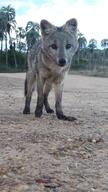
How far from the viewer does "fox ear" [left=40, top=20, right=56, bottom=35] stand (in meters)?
10.4

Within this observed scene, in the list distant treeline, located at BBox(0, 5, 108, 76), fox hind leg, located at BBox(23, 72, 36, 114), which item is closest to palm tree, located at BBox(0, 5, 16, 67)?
distant treeline, located at BBox(0, 5, 108, 76)

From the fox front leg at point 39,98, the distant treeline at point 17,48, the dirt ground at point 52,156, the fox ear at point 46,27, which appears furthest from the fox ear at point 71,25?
the distant treeline at point 17,48

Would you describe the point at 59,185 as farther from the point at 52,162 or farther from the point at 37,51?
the point at 37,51

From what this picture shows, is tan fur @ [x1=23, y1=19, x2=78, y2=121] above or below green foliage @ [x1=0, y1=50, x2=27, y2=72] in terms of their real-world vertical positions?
above

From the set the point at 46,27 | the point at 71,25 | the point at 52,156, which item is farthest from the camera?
the point at 71,25

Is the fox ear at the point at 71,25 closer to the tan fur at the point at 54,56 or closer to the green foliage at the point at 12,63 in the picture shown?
the tan fur at the point at 54,56

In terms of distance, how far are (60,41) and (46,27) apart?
0.61 m

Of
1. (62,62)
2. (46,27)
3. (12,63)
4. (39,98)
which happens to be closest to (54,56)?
(62,62)

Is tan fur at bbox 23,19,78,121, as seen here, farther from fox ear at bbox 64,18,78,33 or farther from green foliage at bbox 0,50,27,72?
green foliage at bbox 0,50,27,72

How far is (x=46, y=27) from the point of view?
10469 mm

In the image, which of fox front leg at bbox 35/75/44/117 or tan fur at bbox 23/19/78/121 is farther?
fox front leg at bbox 35/75/44/117

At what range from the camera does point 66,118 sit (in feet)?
34.5

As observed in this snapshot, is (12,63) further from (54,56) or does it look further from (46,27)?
(54,56)

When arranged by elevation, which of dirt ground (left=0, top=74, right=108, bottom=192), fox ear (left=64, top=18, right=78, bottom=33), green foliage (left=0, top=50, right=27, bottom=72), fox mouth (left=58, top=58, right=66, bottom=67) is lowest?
green foliage (left=0, top=50, right=27, bottom=72)
